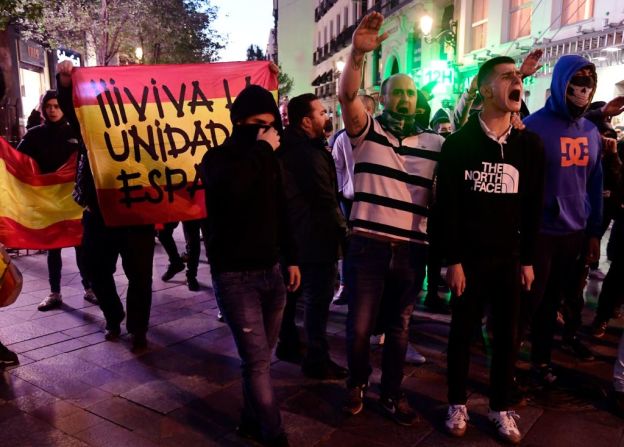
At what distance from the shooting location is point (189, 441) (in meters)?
3.12

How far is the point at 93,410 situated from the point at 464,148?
2813 millimetres

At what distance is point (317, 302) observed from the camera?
3996 millimetres

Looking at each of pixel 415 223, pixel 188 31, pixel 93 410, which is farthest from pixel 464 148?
pixel 188 31

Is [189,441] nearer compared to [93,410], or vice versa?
[189,441]

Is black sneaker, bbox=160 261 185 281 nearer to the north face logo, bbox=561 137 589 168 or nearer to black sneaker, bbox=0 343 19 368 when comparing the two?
black sneaker, bbox=0 343 19 368

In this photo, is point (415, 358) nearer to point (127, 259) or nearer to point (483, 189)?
point (483, 189)

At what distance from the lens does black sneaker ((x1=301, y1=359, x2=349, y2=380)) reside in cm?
395

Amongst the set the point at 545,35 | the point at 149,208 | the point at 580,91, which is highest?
the point at 545,35

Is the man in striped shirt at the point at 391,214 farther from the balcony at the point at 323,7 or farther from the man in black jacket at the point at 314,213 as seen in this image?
the balcony at the point at 323,7

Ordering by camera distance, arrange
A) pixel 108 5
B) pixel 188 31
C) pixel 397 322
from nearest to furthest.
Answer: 1. pixel 397 322
2. pixel 108 5
3. pixel 188 31

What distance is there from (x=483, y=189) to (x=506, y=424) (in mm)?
1373

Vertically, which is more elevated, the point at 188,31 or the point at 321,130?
the point at 188,31

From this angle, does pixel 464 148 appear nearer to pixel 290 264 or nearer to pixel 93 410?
pixel 290 264

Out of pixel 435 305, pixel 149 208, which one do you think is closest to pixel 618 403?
pixel 435 305
